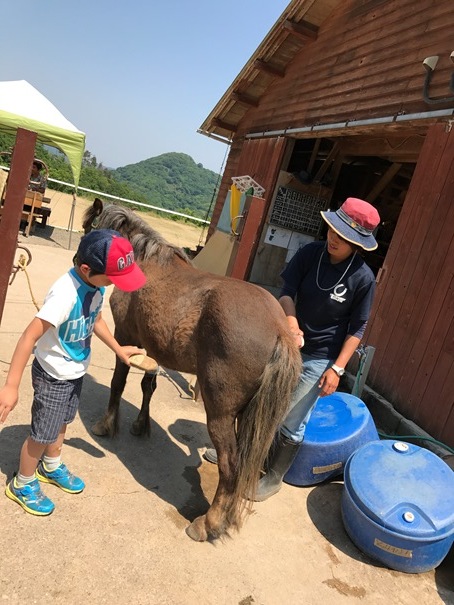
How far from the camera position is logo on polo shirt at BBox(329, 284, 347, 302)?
2.85 metres

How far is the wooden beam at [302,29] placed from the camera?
803cm

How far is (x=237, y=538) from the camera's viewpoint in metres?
2.72

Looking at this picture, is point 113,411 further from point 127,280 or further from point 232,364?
point 127,280

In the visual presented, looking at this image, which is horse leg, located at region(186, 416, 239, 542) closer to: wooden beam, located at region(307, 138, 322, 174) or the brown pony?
the brown pony

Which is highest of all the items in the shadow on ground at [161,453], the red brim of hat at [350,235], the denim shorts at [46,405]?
the red brim of hat at [350,235]

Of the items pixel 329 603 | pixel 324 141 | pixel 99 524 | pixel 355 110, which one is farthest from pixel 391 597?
pixel 324 141

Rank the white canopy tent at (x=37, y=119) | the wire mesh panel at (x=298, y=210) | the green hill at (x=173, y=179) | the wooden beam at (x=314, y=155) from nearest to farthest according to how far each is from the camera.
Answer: the wooden beam at (x=314, y=155) < the wire mesh panel at (x=298, y=210) < the white canopy tent at (x=37, y=119) < the green hill at (x=173, y=179)

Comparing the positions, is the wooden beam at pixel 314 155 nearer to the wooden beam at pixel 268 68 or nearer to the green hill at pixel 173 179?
the wooden beam at pixel 268 68

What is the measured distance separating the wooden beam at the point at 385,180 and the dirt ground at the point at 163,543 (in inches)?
241

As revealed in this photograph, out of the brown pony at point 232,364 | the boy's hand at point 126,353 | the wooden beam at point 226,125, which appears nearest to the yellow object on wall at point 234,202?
the brown pony at point 232,364

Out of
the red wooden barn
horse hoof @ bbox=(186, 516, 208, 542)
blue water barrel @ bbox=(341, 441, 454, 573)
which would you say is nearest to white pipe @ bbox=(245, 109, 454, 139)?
the red wooden barn

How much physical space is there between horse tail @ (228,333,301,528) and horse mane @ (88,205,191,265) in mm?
1143

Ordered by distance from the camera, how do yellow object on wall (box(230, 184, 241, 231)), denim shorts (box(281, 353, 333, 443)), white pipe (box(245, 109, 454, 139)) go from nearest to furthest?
denim shorts (box(281, 353, 333, 443)) → white pipe (box(245, 109, 454, 139)) → yellow object on wall (box(230, 184, 241, 231))

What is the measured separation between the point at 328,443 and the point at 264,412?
104 cm
